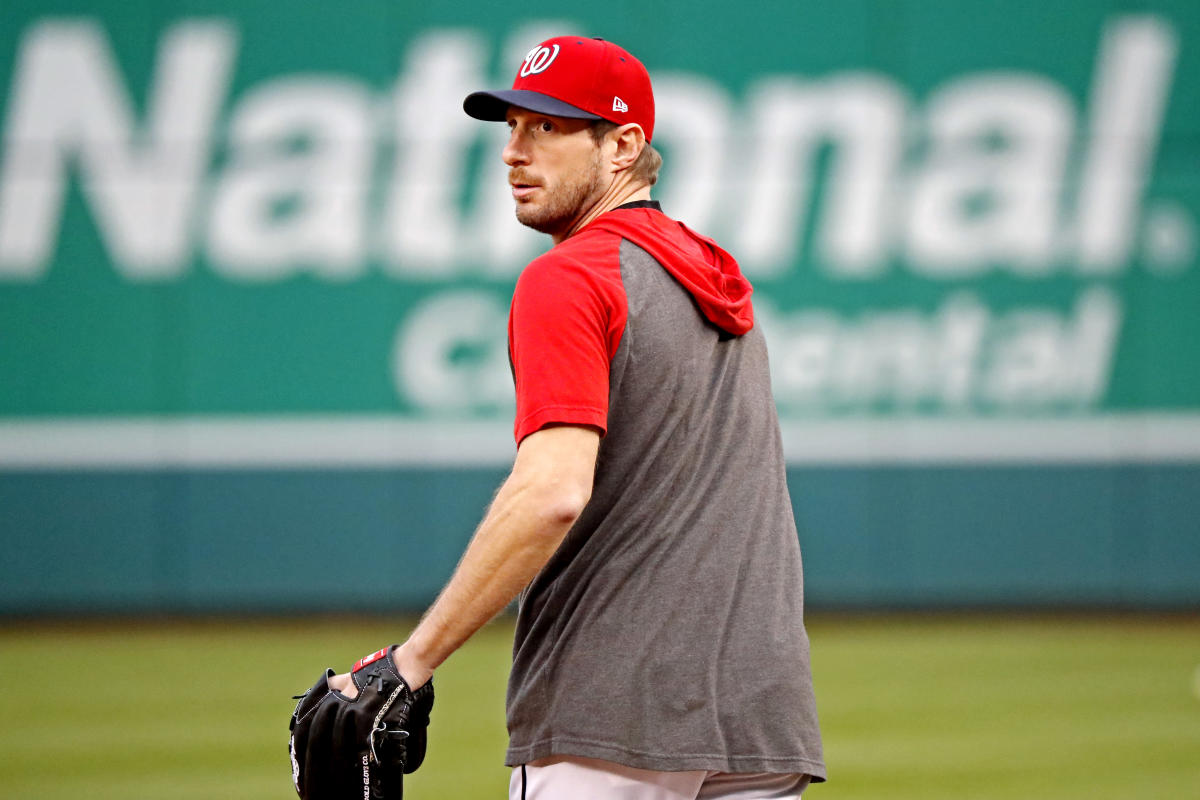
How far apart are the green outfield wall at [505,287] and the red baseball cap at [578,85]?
922 centimetres

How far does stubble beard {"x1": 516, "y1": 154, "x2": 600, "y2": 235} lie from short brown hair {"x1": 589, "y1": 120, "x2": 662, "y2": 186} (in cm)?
5

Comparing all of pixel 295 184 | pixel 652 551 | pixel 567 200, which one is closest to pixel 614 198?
pixel 567 200

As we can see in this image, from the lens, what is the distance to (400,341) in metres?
12.3

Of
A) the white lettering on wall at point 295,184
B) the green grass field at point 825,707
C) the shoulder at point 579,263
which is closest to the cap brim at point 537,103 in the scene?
the shoulder at point 579,263

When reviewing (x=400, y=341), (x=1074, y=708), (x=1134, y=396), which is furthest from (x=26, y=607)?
(x=1134, y=396)

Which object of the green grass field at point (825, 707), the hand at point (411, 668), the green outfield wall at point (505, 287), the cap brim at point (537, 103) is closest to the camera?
the hand at point (411, 668)

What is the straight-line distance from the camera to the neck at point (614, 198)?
10.1 feet

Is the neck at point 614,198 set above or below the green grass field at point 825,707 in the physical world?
above

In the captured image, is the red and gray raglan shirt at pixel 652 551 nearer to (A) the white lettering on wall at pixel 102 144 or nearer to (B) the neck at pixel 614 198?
(B) the neck at pixel 614 198

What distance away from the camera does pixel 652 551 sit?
9.27 feet

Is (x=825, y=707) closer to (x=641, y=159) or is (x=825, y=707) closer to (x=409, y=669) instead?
(x=641, y=159)

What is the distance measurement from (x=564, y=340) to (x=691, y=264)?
362 millimetres

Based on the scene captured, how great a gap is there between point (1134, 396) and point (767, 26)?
4.05 meters

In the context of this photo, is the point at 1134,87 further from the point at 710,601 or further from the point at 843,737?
the point at 710,601
